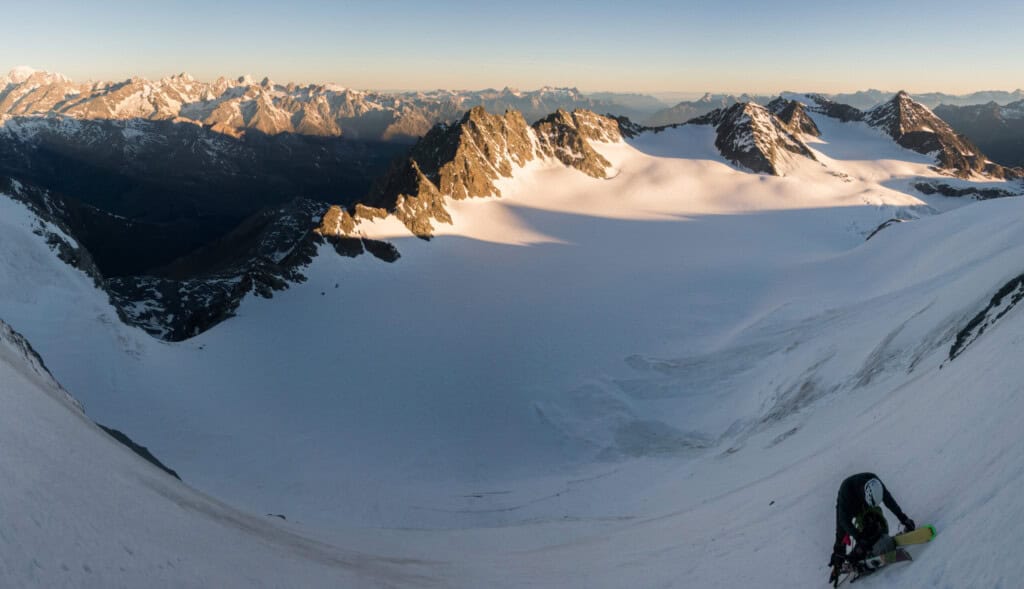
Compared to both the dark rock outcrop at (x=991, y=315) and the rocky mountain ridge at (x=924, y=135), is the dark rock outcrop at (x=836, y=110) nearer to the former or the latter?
the rocky mountain ridge at (x=924, y=135)

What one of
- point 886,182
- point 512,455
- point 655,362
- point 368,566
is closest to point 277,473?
point 512,455

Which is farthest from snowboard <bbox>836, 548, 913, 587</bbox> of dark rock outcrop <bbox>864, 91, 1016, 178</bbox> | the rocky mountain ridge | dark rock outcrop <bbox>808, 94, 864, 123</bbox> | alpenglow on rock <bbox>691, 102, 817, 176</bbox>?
dark rock outcrop <bbox>808, 94, 864, 123</bbox>

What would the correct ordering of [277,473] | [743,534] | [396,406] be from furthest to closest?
[396,406] < [277,473] < [743,534]

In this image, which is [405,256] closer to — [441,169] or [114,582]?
[441,169]

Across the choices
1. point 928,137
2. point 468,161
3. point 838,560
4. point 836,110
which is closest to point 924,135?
point 928,137

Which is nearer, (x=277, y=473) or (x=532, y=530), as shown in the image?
(x=532, y=530)

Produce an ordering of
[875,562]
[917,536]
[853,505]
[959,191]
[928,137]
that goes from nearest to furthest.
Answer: [917,536] → [875,562] → [853,505] → [959,191] → [928,137]

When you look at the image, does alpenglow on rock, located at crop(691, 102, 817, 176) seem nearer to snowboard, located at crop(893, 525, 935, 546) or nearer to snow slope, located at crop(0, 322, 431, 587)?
snowboard, located at crop(893, 525, 935, 546)

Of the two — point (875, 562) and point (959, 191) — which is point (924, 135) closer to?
point (959, 191)
